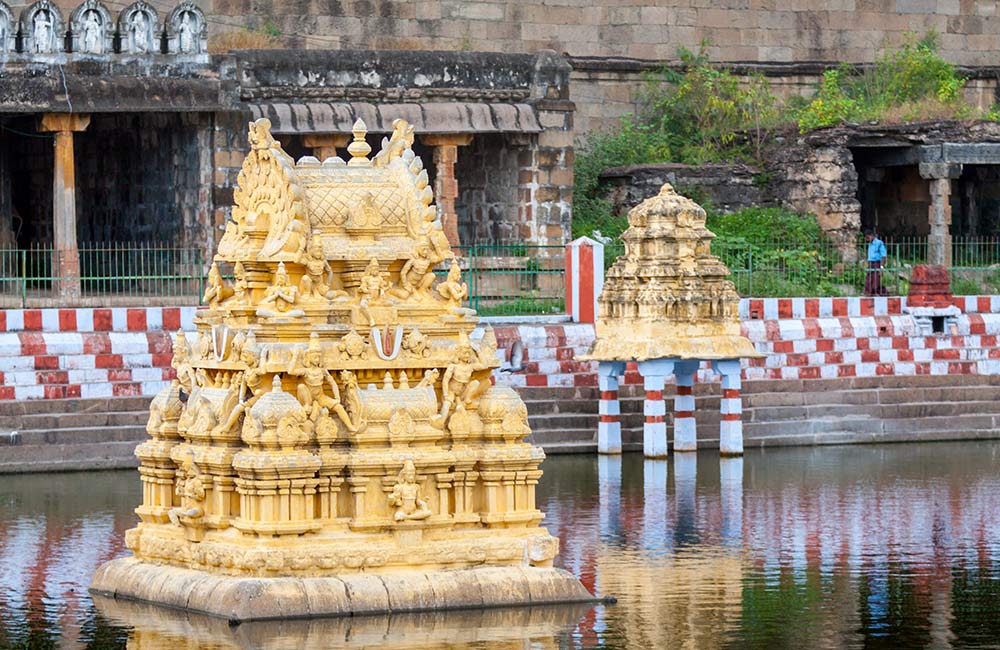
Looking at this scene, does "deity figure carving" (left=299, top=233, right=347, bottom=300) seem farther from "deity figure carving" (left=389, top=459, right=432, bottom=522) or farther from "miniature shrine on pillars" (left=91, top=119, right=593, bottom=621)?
"deity figure carving" (left=389, top=459, right=432, bottom=522)

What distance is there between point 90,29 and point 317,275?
15389 millimetres

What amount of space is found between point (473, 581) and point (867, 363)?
14922mm

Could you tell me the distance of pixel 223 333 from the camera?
1681 cm

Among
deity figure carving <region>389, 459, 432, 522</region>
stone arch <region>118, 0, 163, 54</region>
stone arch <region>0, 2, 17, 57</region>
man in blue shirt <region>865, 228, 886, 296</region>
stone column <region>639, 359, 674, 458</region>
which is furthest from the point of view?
man in blue shirt <region>865, 228, 886, 296</region>

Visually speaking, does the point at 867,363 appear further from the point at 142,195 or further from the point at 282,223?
the point at 282,223

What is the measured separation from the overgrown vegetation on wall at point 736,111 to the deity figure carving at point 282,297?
1956cm

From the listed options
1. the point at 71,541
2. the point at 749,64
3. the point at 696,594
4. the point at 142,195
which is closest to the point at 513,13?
the point at 749,64

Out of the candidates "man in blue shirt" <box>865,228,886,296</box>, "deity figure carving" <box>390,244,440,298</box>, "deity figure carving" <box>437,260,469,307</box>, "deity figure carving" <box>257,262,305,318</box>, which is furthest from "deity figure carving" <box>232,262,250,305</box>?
"man in blue shirt" <box>865,228,886,296</box>

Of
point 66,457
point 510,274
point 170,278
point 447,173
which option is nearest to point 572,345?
point 510,274

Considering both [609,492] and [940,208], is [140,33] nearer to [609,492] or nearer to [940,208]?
[609,492]

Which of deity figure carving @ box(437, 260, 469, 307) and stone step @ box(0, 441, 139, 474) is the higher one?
deity figure carving @ box(437, 260, 469, 307)

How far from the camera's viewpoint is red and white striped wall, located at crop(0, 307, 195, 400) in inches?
1048

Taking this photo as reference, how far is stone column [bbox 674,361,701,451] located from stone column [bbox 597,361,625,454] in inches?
26.1

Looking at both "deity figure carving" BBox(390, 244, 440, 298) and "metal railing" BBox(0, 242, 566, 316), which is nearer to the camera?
"deity figure carving" BBox(390, 244, 440, 298)
